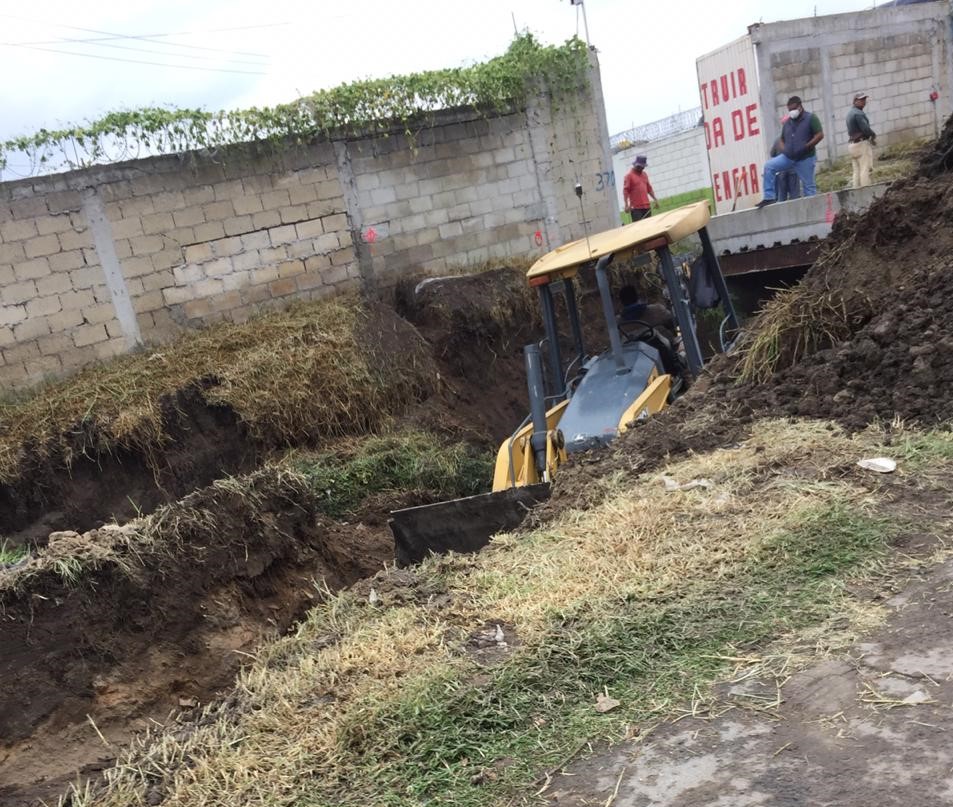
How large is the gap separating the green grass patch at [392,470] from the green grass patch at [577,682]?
5.13 m

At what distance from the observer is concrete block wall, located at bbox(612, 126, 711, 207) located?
28984mm

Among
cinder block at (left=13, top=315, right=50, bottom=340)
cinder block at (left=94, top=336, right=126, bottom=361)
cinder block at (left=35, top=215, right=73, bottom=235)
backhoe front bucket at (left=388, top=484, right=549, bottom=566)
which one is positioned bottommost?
backhoe front bucket at (left=388, top=484, right=549, bottom=566)

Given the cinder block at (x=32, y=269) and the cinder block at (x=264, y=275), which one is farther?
the cinder block at (x=264, y=275)

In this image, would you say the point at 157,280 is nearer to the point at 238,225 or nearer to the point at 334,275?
the point at 238,225

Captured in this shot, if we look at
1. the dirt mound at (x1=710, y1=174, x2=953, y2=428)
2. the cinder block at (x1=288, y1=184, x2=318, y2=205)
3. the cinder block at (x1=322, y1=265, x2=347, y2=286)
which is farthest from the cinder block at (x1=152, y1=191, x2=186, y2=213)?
the dirt mound at (x1=710, y1=174, x2=953, y2=428)

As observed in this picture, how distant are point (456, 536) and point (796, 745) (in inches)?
141

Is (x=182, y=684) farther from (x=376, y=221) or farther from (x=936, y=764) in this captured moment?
(x=376, y=221)

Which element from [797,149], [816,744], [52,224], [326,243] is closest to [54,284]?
[52,224]

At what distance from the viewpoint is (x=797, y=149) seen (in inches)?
464

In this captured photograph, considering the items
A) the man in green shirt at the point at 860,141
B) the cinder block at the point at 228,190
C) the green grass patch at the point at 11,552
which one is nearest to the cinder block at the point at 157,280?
the cinder block at the point at 228,190

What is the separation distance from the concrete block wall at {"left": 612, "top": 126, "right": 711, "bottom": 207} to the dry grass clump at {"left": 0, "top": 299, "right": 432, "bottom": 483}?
20391 mm

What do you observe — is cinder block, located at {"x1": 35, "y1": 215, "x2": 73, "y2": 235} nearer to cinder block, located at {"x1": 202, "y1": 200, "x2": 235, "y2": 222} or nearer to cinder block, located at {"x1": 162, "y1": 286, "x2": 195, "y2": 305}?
cinder block, located at {"x1": 162, "y1": 286, "x2": 195, "y2": 305}

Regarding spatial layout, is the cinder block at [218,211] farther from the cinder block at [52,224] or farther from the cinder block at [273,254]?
the cinder block at [52,224]

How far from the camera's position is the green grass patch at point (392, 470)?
8.62 m
